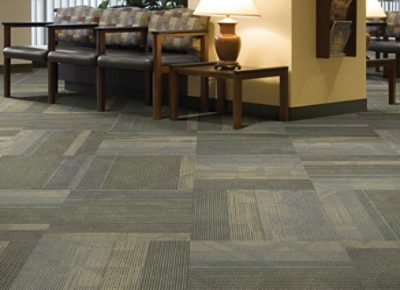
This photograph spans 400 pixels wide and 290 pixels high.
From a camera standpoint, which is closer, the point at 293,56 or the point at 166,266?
the point at 166,266

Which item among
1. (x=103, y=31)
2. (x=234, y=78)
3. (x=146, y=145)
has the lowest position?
(x=146, y=145)

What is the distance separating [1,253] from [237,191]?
0.88 meters

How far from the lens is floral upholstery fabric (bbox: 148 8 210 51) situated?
4480 millimetres

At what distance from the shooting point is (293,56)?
163 inches

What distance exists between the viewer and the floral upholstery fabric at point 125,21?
16.0 feet

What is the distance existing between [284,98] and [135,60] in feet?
2.60

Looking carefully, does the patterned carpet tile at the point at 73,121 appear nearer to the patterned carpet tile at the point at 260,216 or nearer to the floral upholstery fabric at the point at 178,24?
the floral upholstery fabric at the point at 178,24

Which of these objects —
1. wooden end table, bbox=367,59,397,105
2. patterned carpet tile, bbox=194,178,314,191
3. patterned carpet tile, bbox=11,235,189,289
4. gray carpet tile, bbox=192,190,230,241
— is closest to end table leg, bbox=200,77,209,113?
wooden end table, bbox=367,59,397,105

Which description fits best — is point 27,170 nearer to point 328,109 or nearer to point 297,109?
point 297,109

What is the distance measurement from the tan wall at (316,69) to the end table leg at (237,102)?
0.39 metres

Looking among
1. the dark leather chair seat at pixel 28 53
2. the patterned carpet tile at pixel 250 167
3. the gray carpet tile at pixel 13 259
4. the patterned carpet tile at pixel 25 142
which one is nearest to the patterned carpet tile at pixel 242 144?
the patterned carpet tile at pixel 250 167

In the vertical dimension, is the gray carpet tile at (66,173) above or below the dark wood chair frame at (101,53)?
below

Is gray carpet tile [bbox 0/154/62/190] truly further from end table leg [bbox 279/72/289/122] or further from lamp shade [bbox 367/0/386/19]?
lamp shade [bbox 367/0/386/19]

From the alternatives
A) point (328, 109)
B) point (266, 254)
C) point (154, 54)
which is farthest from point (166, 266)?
point (328, 109)
